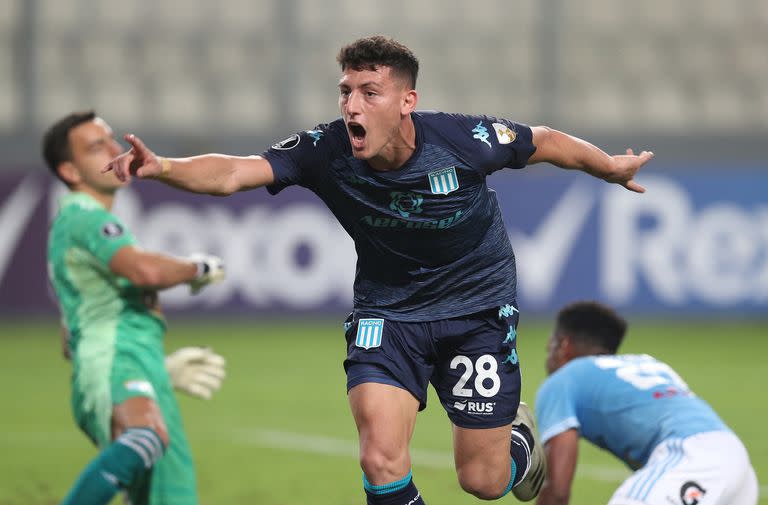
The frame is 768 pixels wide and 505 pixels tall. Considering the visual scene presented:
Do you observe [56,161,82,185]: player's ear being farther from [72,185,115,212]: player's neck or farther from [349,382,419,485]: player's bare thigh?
[349,382,419,485]: player's bare thigh

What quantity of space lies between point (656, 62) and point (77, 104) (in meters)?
8.27

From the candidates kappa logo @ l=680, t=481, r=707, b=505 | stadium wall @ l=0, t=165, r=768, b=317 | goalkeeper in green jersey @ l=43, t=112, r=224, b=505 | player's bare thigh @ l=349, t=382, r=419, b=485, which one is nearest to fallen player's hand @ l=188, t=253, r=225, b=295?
goalkeeper in green jersey @ l=43, t=112, r=224, b=505

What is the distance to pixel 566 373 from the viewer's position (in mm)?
5688

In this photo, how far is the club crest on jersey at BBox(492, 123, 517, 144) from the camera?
17.6 ft

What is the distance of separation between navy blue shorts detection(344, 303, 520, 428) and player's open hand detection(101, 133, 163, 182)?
1.22 m

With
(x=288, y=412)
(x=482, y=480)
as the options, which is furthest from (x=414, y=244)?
(x=288, y=412)

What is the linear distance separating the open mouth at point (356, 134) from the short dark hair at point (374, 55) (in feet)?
0.76

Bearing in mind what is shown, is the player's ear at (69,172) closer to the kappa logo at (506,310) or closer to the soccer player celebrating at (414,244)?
the soccer player celebrating at (414,244)

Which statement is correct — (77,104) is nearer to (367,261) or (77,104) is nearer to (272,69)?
(272,69)

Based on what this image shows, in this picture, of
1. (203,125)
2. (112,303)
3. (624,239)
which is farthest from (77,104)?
(112,303)

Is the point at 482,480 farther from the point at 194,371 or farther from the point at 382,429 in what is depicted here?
the point at 194,371

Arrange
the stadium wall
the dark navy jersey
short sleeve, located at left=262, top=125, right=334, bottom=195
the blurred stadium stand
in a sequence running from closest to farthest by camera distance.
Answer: short sleeve, located at left=262, top=125, right=334, bottom=195
the dark navy jersey
the stadium wall
the blurred stadium stand

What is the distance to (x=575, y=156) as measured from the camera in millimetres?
5520

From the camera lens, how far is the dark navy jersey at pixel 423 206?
5195mm
